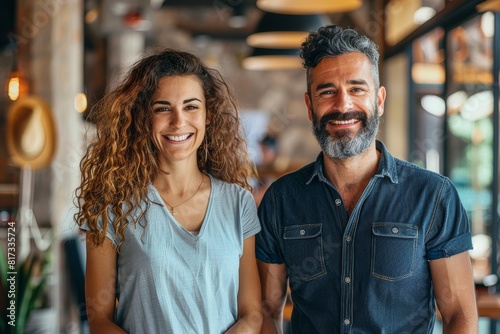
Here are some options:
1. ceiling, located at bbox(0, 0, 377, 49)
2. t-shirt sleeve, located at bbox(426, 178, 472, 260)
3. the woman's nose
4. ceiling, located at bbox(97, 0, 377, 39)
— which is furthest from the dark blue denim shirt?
ceiling, located at bbox(97, 0, 377, 39)

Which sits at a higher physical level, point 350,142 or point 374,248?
point 350,142

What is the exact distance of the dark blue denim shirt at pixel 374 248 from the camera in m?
1.99

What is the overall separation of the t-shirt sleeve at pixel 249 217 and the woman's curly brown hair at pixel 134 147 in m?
0.11

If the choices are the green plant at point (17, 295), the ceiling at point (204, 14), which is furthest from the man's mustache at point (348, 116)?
the ceiling at point (204, 14)

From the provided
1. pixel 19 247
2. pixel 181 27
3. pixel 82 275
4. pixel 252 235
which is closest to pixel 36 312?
pixel 19 247

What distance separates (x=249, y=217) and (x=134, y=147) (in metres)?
0.37

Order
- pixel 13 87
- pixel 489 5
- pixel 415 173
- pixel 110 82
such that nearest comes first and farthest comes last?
1. pixel 415 173
2. pixel 489 5
3. pixel 110 82
4. pixel 13 87

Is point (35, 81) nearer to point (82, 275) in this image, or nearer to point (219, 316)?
point (82, 275)

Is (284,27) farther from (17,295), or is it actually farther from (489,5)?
(17,295)

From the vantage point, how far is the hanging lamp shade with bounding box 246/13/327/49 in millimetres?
4746

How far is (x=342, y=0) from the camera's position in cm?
355

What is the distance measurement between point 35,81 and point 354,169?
10.7ft

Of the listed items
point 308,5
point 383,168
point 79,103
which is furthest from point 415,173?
point 79,103

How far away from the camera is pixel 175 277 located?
197 centimetres
